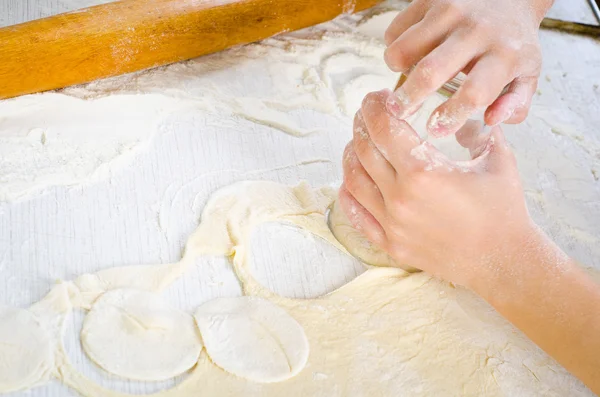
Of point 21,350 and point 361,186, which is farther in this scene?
point 361,186

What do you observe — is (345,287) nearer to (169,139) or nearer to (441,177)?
(441,177)

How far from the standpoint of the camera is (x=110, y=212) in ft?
3.28

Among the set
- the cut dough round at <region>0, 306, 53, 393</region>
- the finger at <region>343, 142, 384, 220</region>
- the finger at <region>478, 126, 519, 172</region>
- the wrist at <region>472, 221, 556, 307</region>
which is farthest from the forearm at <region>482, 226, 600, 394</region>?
the cut dough round at <region>0, 306, 53, 393</region>

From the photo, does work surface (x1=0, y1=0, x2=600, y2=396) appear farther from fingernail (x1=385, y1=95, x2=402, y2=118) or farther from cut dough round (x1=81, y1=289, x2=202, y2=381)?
fingernail (x1=385, y1=95, x2=402, y2=118)

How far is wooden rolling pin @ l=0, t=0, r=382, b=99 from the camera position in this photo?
1.10 meters

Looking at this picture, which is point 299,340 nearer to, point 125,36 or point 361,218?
point 361,218

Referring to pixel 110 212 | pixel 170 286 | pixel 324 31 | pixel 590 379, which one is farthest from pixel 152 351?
pixel 324 31

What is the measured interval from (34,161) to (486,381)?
0.81 meters

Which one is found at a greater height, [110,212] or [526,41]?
[526,41]

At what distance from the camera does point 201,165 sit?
1.11m

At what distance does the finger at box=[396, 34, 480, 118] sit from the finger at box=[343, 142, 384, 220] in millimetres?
128

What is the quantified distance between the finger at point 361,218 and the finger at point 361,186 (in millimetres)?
15

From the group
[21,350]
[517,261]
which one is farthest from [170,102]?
[517,261]

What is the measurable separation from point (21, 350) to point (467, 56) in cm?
73
